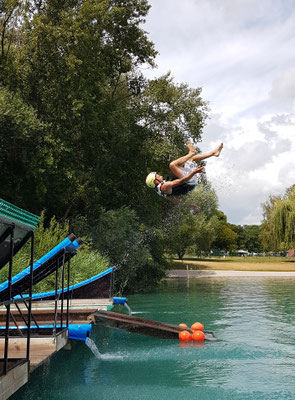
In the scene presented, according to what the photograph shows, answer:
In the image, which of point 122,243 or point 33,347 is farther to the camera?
point 122,243

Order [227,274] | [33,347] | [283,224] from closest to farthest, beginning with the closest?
[33,347], [227,274], [283,224]

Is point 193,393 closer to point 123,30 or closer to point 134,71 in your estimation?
point 123,30

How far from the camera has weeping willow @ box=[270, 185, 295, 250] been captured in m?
46.3

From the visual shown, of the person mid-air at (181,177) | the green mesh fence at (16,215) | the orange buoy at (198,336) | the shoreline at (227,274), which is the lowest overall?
the shoreline at (227,274)

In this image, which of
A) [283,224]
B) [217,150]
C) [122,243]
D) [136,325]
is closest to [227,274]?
[283,224]

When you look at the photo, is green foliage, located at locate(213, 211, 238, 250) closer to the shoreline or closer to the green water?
the shoreline

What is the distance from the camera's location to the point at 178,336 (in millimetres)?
10680

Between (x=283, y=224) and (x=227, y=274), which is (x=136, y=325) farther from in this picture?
(x=283, y=224)

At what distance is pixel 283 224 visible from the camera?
154 ft

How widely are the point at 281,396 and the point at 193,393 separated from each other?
143 cm

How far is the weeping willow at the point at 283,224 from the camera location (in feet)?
152

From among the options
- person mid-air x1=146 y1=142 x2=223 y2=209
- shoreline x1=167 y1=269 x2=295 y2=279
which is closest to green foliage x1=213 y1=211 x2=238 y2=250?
shoreline x1=167 y1=269 x2=295 y2=279

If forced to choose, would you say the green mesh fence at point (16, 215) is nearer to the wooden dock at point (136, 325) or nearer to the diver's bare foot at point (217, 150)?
the diver's bare foot at point (217, 150)

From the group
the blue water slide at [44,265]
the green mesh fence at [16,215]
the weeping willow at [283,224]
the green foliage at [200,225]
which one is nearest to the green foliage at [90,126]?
the blue water slide at [44,265]
